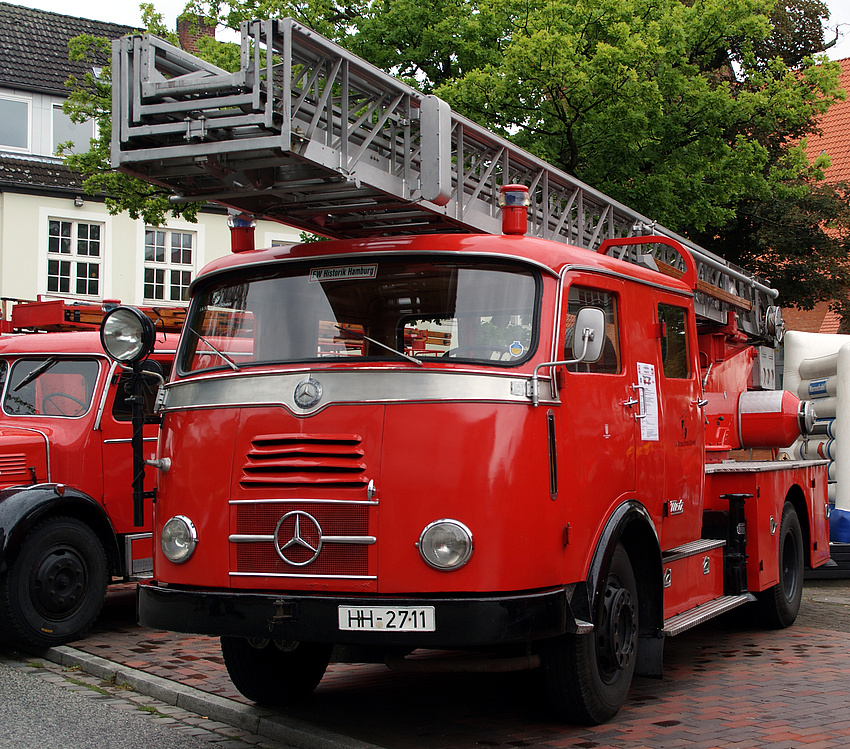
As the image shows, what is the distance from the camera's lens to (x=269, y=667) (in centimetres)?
621

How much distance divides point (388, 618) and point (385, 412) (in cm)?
97

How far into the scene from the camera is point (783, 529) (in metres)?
8.64

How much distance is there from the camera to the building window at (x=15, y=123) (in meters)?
23.8

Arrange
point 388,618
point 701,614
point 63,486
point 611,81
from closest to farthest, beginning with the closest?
point 388,618 < point 701,614 < point 63,486 < point 611,81

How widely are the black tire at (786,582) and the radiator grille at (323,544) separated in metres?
4.64

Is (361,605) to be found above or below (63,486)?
below

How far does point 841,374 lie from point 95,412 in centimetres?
835

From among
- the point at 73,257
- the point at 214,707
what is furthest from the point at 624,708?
the point at 73,257

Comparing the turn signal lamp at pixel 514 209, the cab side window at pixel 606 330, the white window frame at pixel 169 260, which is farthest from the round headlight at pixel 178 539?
the white window frame at pixel 169 260

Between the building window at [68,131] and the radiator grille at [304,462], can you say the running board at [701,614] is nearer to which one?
the radiator grille at [304,462]

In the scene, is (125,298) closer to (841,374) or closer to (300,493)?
(841,374)

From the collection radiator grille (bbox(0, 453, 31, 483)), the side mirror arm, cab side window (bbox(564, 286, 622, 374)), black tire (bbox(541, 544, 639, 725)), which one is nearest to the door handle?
cab side window (bbox(564, 286, 622, 374))

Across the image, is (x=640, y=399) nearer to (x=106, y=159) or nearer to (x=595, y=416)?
(x=595, y=416)

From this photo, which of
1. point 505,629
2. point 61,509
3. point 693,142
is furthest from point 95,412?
point 693,142
